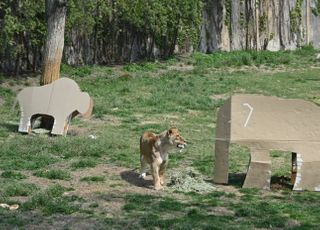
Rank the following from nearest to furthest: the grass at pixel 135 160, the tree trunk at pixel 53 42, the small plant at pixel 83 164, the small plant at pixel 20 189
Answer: the grass at pixel 135 160, the small plant at pixel 20 189, the small plant at pixel 83 164, the tree trunk at pixel 53 42

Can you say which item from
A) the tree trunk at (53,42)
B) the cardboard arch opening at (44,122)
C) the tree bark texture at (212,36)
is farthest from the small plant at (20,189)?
the tree bark texture at (212,36)

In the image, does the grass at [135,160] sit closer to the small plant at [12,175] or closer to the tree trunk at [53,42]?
the small plant at [12,175]

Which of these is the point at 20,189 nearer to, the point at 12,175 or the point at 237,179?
the point at 12,175

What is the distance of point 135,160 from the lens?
955cm

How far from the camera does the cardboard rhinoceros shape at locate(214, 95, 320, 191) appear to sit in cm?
795

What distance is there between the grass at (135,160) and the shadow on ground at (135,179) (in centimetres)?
5

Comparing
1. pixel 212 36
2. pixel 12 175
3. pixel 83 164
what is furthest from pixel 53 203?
pixel 212 36

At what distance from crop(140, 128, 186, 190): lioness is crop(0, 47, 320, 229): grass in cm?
25

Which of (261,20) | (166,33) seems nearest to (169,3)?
(166,33)

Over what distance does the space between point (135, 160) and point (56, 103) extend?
284 centimetres

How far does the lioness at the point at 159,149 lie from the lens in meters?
7.88

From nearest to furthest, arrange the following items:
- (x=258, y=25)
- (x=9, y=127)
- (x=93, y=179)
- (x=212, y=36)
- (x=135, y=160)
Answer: (x=93, y=179) → (x=135, y=160) → (x=9, y=127) → (x=212, y=36) → (x=258, y=25)

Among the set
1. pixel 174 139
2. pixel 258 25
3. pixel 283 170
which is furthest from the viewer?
pixel 258 25

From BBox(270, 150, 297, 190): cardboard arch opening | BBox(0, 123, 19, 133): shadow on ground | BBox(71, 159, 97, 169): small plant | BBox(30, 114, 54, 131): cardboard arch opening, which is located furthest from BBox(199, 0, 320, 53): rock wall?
BBox(71, 159, 97, 169): small plant
